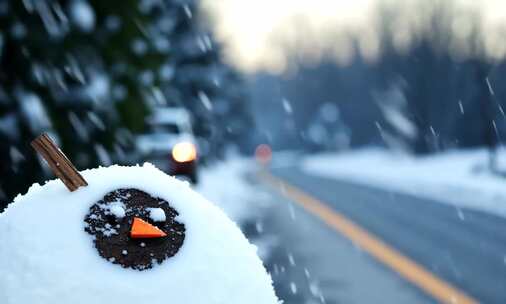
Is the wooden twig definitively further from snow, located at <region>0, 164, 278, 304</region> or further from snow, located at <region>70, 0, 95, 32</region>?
snow, located at <region>70, 0, 95, 32</region>

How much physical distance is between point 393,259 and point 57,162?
6223 mm

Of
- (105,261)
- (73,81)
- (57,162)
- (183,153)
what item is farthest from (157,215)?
(183,153)

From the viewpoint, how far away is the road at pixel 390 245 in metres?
5.96

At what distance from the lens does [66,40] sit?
8.91 metres

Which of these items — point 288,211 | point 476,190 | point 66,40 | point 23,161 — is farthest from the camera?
point 476,190

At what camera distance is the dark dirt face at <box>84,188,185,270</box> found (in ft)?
6.41

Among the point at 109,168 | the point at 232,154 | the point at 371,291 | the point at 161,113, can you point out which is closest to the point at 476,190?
the point at 161,113

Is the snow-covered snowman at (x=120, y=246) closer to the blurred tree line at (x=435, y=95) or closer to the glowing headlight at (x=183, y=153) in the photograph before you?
the glowing headlight at (x=183, y=153)

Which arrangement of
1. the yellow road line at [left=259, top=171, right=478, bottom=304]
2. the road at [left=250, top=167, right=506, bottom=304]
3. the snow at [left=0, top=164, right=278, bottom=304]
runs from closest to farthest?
1. the snow at [left=0, top=164, right=278, bottom=304]
2. the yellow road line at [left=259, top=171, right=478, bottom=304]
3. the road at [left=250, top=167, right=506, bottom=304]

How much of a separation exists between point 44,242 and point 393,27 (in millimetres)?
38554

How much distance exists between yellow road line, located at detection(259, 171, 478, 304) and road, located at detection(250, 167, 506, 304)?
0.09 metres

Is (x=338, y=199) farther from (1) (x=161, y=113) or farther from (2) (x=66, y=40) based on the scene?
(2) (x=66, y=40)

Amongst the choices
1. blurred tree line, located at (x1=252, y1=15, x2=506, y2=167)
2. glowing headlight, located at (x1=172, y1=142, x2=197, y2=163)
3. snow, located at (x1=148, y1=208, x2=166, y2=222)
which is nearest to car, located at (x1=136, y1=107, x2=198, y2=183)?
glowing headlight, located at (x1=172, y1=142, x2=197, y2=163)

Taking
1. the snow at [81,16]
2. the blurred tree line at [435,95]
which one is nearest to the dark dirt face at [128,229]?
the snow at [81,16]
